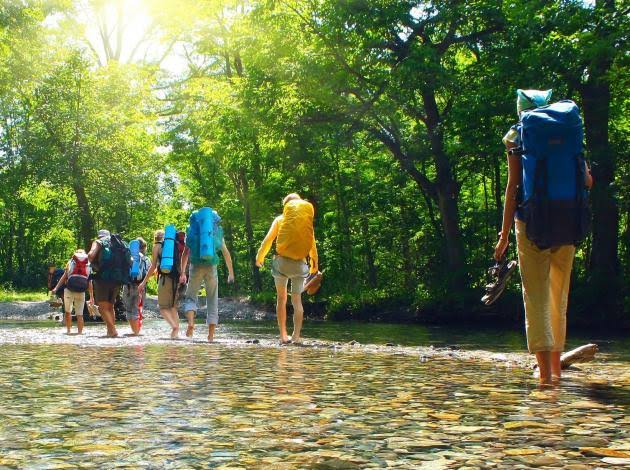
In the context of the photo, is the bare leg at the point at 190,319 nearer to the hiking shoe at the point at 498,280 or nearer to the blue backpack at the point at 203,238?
the blue backpack at the point at 203,238

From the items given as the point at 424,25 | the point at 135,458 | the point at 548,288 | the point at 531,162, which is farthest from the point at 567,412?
the point at 424,25

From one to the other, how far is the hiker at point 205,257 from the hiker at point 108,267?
1.78 meters

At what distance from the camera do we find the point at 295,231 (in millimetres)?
11523

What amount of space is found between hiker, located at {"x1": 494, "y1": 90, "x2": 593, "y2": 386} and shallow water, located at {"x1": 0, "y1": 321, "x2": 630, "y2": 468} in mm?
612

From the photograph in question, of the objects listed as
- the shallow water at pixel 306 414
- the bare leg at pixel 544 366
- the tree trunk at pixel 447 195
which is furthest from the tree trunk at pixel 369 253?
the bare leg at pixel 544 366

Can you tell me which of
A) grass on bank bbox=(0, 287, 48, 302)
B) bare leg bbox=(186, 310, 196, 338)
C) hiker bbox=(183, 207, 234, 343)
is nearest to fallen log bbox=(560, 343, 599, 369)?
hiker bbox=(183, 207, 234, 343)

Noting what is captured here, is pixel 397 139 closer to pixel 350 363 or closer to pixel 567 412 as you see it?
pixel 350 363

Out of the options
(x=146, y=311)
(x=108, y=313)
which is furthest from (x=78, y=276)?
(x=146, y=311)

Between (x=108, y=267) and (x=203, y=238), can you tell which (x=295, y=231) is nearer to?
(x=203, y=238)

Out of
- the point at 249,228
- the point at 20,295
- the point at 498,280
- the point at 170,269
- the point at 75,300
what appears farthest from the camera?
the point at 20,295

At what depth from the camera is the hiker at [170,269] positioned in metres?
13.6

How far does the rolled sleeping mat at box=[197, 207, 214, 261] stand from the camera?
12.5 m

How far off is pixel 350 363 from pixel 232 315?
954 inches

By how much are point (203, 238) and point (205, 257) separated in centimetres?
31
